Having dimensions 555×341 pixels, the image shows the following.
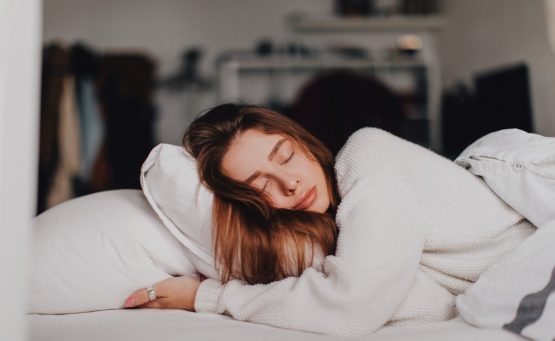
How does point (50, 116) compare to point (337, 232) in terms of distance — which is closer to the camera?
point (337, 232)

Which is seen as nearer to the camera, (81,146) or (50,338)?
(50,338)

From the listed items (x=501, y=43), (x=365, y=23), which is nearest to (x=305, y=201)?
(x=501, y=43)

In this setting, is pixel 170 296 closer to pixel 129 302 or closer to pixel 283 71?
pixel 129 302

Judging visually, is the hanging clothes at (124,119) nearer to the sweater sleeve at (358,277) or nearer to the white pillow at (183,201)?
the white pillow at (183,201)

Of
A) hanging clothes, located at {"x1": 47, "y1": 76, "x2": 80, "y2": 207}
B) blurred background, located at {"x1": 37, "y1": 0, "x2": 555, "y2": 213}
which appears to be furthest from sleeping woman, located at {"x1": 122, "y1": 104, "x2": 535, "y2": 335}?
hanging clothes, located at {"x1": 47, "y1": 76, "x2": 80, "y2": 207}

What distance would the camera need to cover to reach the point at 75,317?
0.90m

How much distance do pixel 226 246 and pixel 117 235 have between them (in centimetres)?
22


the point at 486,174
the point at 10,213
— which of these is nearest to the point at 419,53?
the point at 486,174

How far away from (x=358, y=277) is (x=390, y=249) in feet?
0.21

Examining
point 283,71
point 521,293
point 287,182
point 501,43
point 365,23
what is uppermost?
point 365,23

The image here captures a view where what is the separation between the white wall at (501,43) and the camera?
2.51 meters

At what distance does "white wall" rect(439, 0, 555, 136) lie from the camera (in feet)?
8.23

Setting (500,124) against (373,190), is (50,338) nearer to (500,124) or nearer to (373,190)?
(373,190)

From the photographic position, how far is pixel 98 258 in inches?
37.1
